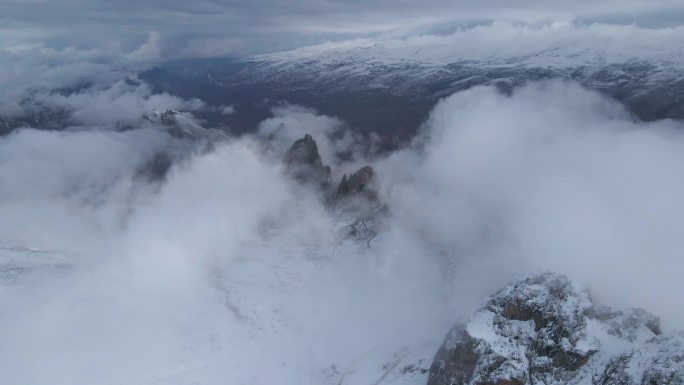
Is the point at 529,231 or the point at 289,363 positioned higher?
the point at 529,231

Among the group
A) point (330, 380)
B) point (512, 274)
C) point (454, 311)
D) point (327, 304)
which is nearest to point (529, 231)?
point (512, 274)

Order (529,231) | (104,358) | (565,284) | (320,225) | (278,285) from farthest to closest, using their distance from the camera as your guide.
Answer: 1. (320,225)
2. (529,231)
3. (278,285)
4. (104,358)
5. (565,284)

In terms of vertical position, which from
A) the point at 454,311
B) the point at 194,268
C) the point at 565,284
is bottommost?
the point at 194,268

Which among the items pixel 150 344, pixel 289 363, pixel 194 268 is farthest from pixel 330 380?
pixel 194 268

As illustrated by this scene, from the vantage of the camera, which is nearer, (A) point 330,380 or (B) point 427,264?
(A) point 330,380

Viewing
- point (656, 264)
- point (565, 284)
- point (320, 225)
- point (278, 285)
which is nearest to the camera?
point (565, 284)

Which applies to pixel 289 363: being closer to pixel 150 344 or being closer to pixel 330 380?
pixel 330 380
